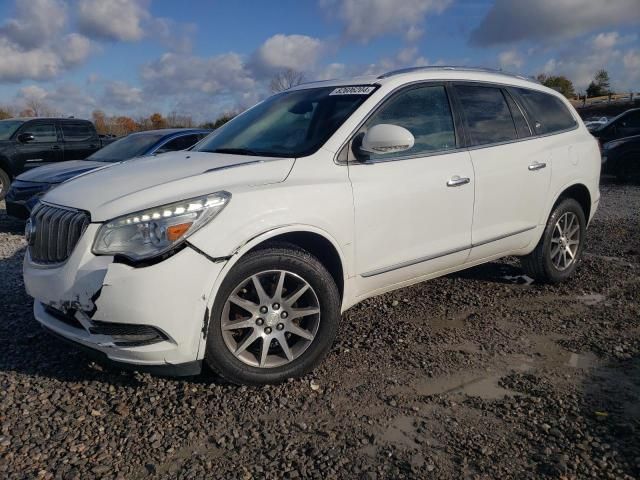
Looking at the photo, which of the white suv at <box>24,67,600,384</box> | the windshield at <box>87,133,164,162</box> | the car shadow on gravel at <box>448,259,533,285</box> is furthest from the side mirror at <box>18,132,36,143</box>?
the car shadow on gravel at <box>448,259,533,285</box>

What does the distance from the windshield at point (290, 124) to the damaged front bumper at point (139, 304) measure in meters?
1.13

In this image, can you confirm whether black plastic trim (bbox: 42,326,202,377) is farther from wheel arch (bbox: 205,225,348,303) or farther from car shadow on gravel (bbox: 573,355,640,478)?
car shadow on gravel (bbox: 573,355,640,478)

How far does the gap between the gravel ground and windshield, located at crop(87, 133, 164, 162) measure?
13.3 feet

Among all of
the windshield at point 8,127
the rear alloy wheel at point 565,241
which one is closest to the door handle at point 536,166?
the rear alloy wheel at point 565,241

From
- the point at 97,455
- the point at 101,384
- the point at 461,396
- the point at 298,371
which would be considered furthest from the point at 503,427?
the point at 101,384

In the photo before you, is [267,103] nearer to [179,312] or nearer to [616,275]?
[179,312]

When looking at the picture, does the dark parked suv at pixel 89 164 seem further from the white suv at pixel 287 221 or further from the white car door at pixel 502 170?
the white car door at pixel 502 170

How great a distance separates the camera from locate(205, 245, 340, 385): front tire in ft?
9.33

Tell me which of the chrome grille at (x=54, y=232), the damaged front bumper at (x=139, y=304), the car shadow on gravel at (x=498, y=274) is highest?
the chrome grille at (x=54, y=232)

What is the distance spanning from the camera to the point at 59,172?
305 inches

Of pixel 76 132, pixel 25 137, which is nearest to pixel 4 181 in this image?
pixel 25 137

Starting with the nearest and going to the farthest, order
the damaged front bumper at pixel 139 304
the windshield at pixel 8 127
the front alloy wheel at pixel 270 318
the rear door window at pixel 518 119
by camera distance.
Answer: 1. the damaged front bumper at pixel 139 304
2. the front alloy wheel at pixel 270 318
3. the rear door window at pixel 518 119
4. the windshield at pixel 8 127

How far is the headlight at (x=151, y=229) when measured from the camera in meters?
2.66

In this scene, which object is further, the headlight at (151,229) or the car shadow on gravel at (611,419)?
the headlight at (151,229)
